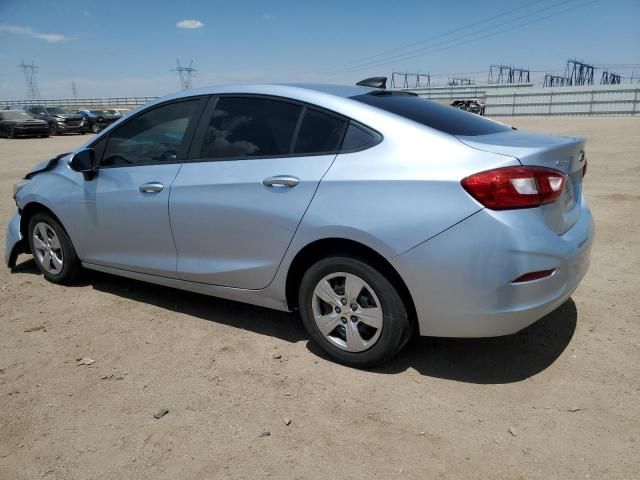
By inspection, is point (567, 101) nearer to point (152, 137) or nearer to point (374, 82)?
point (374, 82)

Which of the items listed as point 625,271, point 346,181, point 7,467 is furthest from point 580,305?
point 7,467

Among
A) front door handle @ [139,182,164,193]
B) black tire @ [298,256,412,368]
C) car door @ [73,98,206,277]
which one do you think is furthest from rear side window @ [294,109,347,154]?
front door handle @ [139,182,164,193]

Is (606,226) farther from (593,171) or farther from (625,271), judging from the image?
(593,171)

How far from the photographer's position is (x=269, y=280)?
10.8 feet

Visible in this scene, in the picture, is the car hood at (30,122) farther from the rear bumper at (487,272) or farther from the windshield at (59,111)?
the rear bumper at (487,272)

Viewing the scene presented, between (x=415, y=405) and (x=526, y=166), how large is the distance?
53.4 inches

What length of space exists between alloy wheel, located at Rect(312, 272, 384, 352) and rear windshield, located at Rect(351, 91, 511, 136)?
1004 mm

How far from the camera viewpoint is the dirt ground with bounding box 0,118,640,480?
2.36m

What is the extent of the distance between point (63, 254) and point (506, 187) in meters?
3.71

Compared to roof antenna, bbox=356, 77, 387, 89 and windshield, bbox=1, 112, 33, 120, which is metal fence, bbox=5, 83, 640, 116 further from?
roof antenna, bbox=356, 77, 387, 89

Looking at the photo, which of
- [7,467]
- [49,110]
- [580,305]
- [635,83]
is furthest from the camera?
[635,83]

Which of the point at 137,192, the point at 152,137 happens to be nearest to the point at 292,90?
the point at 152,137

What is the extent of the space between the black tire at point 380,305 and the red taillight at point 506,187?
0.68 metres

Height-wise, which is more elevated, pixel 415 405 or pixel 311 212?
pixel 311 212
